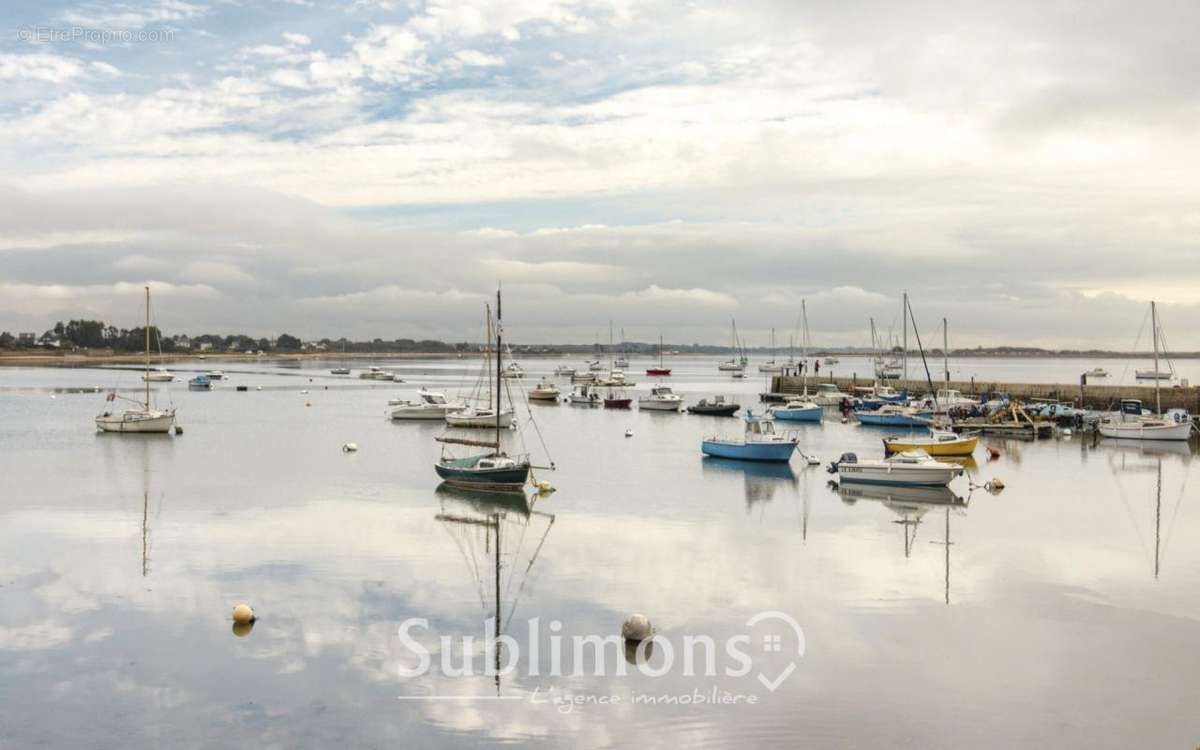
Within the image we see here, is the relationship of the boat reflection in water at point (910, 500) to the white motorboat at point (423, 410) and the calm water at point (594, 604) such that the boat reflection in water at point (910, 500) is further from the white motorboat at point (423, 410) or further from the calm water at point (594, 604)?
the white motorboat at point (423, 410)

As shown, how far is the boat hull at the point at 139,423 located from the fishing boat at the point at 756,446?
3439 centimetres

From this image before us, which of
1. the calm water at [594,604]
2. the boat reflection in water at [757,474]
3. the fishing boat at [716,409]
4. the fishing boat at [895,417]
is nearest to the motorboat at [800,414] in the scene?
the fishing boat at [895,417]

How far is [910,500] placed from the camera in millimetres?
37688

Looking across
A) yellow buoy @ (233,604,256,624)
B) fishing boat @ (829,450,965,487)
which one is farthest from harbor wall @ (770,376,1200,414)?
yellow buoy @ (233,604,256,624)

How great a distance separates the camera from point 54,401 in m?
95.0

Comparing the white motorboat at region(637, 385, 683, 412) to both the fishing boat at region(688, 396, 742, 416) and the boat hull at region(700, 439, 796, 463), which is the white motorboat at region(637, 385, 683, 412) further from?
the boat hull at region(700, 439, 796, 463)

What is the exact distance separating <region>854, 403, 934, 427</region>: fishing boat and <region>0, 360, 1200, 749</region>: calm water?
28546 millimetres

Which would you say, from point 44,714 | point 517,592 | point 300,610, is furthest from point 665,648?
point 44,714

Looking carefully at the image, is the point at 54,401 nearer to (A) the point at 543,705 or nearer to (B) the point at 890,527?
(B) the point at 890,527

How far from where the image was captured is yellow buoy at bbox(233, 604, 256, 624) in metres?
20.0

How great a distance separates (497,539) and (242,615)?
10142 millimetres

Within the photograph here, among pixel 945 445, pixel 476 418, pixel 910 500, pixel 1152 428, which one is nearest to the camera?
pixel 910 500

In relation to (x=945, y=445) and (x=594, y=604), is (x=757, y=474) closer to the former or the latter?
(x=945, y=445)

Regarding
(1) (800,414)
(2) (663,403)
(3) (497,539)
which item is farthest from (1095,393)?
(3) (497,539)
